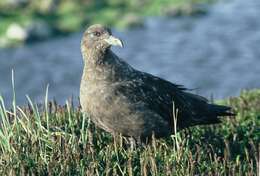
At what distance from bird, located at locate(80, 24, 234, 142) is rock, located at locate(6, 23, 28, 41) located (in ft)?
108

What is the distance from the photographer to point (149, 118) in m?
10.2

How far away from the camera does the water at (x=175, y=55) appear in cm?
3756

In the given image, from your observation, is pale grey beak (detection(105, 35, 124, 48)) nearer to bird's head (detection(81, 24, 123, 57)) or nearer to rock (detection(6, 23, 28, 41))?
bird's head (detection(81, 24, 123, 57))

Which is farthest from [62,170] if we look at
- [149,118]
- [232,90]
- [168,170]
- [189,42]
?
[189,42]

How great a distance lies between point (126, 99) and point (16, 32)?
114ft

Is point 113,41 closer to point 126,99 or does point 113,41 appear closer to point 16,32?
point 126,99

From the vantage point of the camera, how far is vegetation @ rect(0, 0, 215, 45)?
4456 centimetres

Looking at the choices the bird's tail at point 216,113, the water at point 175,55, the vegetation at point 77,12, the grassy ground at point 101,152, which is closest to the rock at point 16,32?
the vegetation at point 77,12

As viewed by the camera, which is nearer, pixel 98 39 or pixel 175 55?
pixel 98 39

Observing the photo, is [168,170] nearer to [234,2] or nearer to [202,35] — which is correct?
[202,35]

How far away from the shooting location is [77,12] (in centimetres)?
4653

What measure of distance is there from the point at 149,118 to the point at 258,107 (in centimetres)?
320

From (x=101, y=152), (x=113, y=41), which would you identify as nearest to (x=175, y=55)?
(x=113, y=41)

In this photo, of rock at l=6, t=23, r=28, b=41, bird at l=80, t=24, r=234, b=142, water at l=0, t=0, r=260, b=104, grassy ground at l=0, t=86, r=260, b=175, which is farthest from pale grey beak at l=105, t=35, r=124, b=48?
rock at l=6, t=23, r=28, b=41
